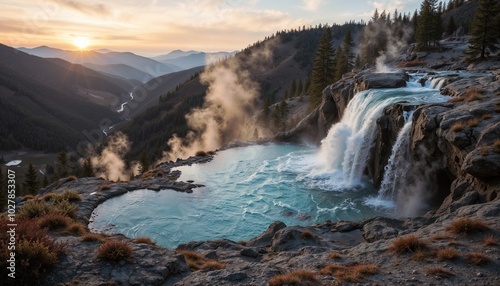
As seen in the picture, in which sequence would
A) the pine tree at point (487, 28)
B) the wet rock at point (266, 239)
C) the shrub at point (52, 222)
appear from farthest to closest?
the pine tree at point (487, 28) < the wet rock at point (266, 239) < the shrub at point (52, 222)

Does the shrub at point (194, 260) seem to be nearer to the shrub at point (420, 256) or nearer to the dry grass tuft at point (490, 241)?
the shrub at point (420, 256)

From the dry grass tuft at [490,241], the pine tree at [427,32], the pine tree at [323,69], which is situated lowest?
the dry grass tuft at [490,241]

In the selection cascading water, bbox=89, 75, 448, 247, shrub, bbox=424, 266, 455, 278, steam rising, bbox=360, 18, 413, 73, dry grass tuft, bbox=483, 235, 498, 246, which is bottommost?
cascading water, bbox=89, 75, 448, 247

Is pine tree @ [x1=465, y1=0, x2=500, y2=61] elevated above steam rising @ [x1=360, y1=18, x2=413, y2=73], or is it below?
below

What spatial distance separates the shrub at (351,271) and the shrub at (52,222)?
14.1 meters

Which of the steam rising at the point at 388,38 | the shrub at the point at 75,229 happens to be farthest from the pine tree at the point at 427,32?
the shrub at the point at 75,229

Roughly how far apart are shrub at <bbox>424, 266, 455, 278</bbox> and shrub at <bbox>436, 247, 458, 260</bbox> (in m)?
0.79

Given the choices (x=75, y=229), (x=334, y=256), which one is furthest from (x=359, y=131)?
(x=75, y=229)

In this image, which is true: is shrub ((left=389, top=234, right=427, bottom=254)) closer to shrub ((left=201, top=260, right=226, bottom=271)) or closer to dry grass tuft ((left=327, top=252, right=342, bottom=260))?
dry grass tuft ((left=327, top=252, right=342, bottom=260))

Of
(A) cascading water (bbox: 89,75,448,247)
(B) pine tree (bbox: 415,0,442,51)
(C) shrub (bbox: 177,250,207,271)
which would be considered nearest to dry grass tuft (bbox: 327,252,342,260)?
(C) shrub (bbox: 177,250,207,271)

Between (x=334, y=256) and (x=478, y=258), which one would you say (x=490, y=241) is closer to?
(x=478, y=258)

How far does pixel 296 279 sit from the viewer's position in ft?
39.8

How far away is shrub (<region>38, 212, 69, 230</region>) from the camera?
17.6 meters

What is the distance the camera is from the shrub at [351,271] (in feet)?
41.2
